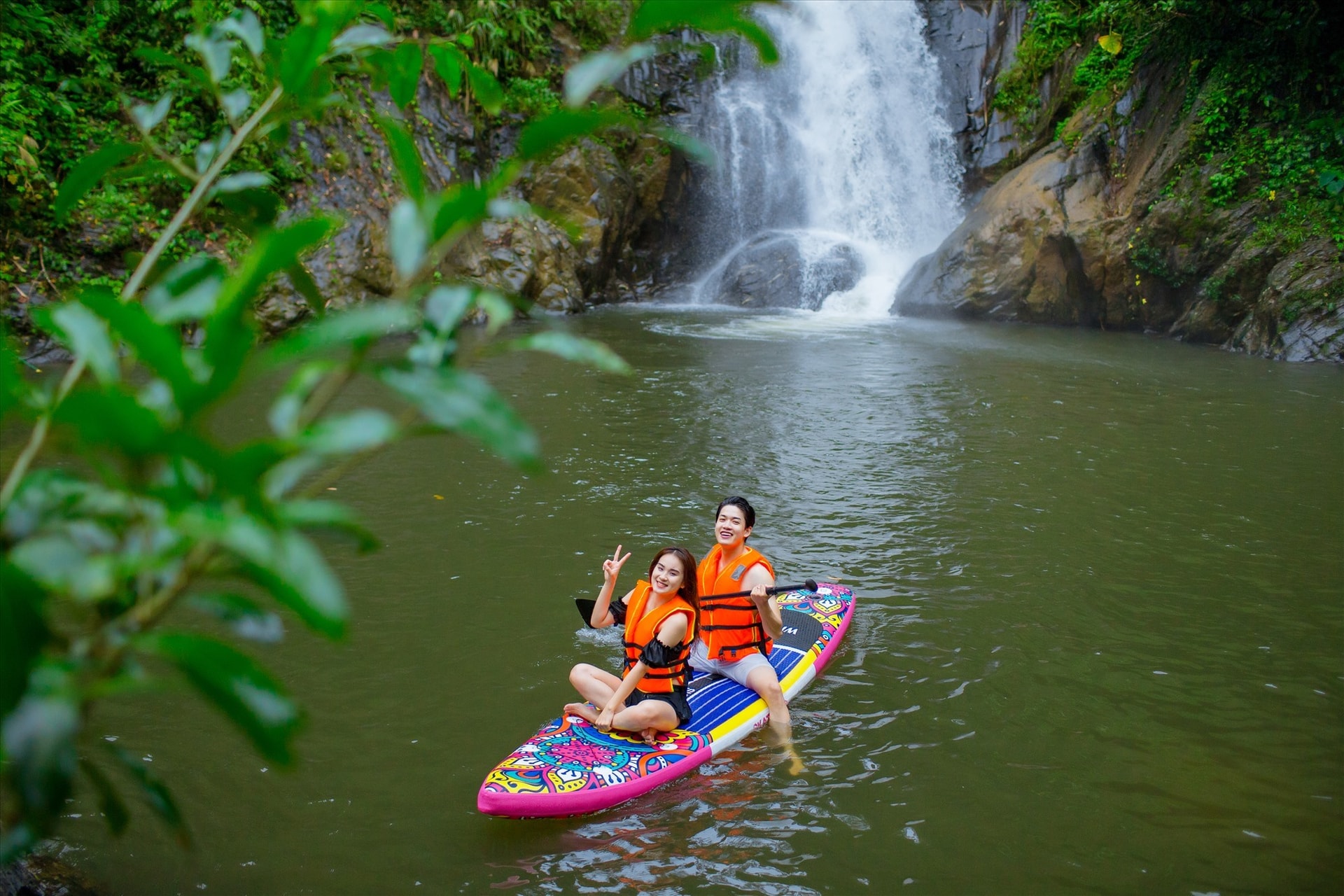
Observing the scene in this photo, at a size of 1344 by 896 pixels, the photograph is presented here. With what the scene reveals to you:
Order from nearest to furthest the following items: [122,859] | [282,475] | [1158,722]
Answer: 1. [282,475]
2. [122,859]
3. [1158,722]

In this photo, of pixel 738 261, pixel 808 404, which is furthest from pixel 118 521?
pixel 738 261

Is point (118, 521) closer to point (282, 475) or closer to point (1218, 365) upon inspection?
point (282, 475)

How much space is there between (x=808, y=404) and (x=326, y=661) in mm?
6693

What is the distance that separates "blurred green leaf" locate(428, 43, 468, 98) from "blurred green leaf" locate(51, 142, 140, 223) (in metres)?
0.38

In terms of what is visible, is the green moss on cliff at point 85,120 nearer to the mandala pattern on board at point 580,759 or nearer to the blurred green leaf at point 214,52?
the mandala pattern on board at point 580,759

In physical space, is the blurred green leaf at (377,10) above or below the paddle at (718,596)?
above

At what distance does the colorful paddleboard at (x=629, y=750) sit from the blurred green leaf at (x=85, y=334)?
125 inches

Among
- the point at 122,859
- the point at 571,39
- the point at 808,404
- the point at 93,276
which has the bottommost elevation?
the point at 122,859

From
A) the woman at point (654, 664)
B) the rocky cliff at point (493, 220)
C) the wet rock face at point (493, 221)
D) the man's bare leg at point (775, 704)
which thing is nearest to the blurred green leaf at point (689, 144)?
the woman at point (654, 664)

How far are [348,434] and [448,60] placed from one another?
756 mm

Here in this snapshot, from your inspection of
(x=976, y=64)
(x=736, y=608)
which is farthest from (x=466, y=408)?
(x=976, y=64)

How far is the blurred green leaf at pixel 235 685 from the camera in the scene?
27.0 inches

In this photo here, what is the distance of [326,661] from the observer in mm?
4816

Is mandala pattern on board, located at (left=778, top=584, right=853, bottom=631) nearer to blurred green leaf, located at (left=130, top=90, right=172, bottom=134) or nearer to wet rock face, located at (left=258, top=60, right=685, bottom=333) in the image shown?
blurred green leaf, located at (left=130, top=90, right=172, bottom=134)
